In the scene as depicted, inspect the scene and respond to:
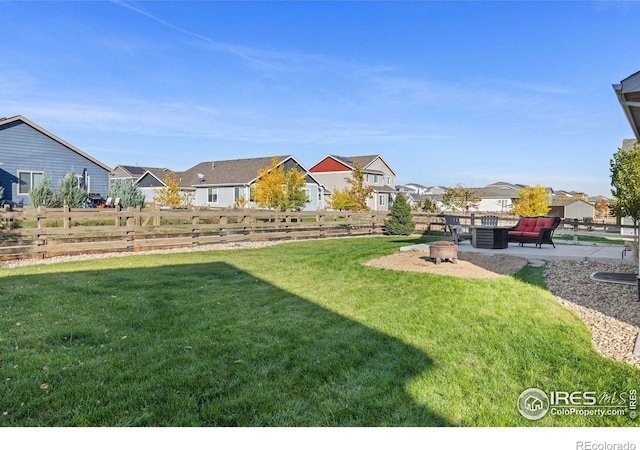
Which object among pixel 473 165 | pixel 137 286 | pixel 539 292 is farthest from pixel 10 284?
pixel 473 165

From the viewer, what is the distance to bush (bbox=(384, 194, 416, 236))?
19203mm

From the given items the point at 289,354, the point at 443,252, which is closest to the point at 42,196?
the point at 443,252

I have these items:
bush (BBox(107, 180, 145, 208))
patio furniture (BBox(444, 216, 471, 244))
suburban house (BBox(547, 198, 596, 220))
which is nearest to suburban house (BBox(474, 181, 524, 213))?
suburban house (BBox(547, 198, 596, 220))

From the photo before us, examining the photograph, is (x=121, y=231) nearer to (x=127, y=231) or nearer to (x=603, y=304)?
(x=127, y=231)

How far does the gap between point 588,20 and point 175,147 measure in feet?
91.0

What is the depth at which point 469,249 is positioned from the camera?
1165cm

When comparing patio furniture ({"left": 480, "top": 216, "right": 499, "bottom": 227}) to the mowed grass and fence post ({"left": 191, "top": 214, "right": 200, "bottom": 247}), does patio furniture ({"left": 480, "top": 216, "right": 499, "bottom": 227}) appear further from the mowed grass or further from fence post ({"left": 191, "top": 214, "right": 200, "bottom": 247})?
fence post ({"left": 191, "top": 214, "right": 200, "bottom": 247})

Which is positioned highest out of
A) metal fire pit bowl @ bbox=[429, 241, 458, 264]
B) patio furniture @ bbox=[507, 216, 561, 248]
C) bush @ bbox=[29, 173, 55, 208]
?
bush @ bbox=[29, 173, 55, 208]

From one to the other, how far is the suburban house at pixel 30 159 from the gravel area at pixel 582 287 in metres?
16.7

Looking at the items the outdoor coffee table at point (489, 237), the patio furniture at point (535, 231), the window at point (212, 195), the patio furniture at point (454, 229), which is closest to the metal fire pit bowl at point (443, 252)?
the patio furniture at point (454, 229)

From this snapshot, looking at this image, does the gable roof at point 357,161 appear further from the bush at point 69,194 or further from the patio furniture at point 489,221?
the patio furniture at point 489,221

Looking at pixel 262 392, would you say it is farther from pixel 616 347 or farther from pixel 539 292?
pixel 539 292

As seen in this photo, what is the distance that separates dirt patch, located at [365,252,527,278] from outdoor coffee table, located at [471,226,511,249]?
1.24 metres

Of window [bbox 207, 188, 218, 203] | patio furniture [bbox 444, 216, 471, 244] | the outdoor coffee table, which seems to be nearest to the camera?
the outdoor coffee table
